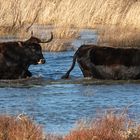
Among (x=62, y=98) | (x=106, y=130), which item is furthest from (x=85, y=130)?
(x=62, y=98)

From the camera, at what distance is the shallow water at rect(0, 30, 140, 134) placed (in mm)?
11922

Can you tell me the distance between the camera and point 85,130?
8.77m

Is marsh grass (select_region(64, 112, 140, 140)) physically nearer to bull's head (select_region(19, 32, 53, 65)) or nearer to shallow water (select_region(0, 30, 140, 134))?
shallow water (select_region(0, 30, 140, 134))

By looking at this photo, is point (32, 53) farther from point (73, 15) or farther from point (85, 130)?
point (73, 15)

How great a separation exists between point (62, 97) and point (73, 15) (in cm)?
1676

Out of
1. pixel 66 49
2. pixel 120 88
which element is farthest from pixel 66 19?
pixel 120 88

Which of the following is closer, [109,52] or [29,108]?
[29,108]

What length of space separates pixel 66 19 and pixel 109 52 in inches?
550

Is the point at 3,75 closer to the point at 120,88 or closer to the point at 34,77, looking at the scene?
the point at 34,77

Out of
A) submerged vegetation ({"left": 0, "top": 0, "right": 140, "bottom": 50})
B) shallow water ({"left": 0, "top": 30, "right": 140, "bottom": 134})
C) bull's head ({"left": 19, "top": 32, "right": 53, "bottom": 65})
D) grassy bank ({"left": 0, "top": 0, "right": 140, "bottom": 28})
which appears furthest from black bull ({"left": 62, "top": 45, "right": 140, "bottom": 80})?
grassy bank ({"left": 0, "top": 0, "right": 140, "bottom": 28})

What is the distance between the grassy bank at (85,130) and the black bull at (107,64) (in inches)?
292

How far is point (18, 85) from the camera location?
16.2 m

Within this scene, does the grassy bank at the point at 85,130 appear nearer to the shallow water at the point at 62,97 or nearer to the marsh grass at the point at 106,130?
the marsh grass at the point at 106,130

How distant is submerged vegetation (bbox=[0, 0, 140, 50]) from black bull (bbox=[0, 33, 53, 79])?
943 centimetres
